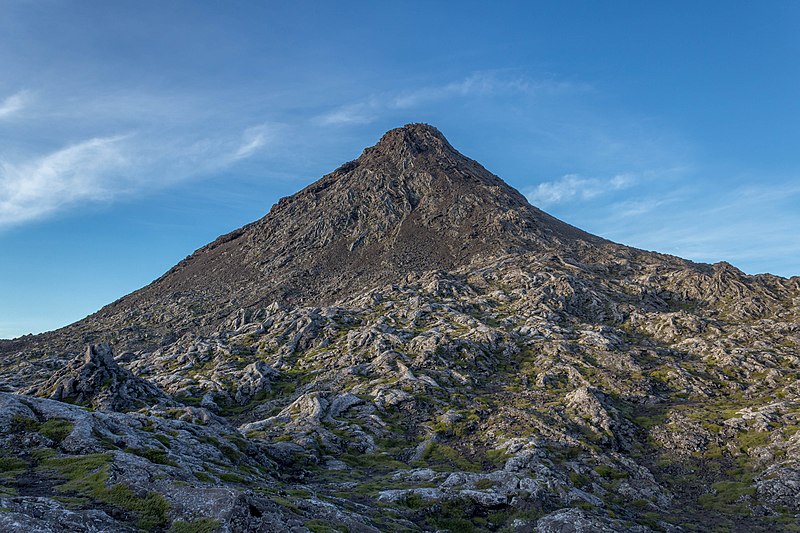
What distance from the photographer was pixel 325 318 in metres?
195

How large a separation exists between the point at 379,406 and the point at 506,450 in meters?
40.8

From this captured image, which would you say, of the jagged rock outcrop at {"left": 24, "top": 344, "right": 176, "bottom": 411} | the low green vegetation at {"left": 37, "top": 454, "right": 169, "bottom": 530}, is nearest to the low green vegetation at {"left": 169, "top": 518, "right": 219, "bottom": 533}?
the low green vegetation at {"left": 37, "top": 454, "right": 169, "bottom": 530}

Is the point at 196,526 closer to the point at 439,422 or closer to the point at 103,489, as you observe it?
the point at 103,489

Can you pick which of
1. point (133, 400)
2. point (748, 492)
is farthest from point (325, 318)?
point (748, 492)

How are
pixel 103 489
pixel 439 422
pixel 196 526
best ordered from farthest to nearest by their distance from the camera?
1. pixel 439 422
2. pixel 103 489
3. pixel 196 526

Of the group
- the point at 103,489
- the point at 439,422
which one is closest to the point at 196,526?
the point at 103,489

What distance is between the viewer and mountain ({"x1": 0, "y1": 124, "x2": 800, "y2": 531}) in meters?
48.8

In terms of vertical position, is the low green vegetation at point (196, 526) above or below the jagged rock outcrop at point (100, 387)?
below

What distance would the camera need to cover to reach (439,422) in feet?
404

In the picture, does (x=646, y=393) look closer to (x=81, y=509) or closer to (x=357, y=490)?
(x=357, y=490)

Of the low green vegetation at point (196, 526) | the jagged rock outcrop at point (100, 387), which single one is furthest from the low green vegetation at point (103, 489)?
the jagged rock outcrop at point (100, 387)

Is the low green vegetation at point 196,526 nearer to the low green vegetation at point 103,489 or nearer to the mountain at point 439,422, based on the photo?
the mountain at point 439,422

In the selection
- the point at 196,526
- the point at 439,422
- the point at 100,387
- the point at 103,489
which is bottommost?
the point at 439,422

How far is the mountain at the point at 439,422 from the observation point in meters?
48.8
